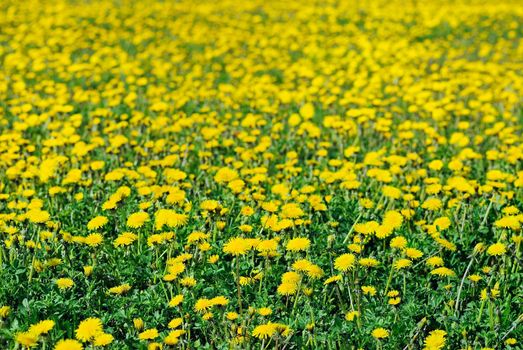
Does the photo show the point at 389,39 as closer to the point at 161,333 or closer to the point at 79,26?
the point at 79,26

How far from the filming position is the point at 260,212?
3.93 m

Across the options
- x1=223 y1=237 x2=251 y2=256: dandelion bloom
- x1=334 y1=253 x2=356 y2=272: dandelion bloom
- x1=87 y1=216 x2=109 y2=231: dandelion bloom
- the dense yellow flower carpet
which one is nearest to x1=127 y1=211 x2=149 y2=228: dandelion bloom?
the dense yellow flower carpet

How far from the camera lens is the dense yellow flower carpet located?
2900 millimetres

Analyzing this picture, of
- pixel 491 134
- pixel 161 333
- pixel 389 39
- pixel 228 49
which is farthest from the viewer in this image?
pixel 389 39

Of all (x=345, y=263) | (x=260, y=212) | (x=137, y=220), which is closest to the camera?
(x=345, y=263)

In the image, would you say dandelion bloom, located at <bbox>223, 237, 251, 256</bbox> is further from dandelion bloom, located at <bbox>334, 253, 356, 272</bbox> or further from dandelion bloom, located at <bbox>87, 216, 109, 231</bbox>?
dandelion bloom, located at <bbox>87, 216, 109, 231</bbox>

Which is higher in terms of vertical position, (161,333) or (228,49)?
(228,49)

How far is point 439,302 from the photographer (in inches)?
120

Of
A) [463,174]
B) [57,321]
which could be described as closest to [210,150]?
[463,174]

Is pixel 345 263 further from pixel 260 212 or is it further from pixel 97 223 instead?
pixel 97 223

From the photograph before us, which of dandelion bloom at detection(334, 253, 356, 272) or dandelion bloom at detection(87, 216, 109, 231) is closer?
dandelion bloom at detection(334, 253, 356, 272)

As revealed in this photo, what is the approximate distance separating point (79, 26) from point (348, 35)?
15.8ft

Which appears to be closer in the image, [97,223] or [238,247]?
[238,247]

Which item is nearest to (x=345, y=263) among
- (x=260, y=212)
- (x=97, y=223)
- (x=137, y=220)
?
(x=260, y=212)
